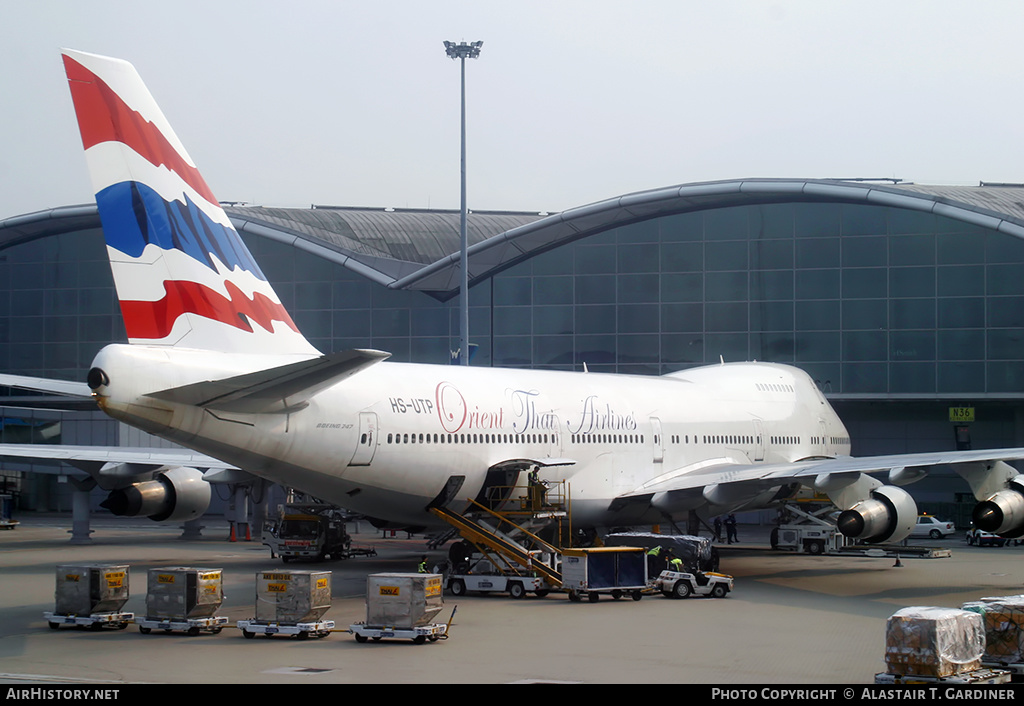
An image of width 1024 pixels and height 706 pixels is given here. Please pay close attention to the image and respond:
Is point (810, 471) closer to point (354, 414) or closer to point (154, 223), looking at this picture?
point (354, 414)

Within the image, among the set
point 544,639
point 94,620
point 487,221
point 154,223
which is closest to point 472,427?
point 544,639

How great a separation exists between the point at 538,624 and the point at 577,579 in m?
3.60

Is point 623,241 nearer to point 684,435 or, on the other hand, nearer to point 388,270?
point 388,270

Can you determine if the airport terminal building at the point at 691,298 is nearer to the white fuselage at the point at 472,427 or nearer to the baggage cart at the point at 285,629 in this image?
the white fuselage at the point at 472,427

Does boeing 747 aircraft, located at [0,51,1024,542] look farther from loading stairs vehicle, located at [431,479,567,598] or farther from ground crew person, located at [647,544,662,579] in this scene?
ground crew person, located at [647,544,662,579]

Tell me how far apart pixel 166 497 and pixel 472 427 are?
805 cm

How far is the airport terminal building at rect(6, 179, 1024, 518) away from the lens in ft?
141

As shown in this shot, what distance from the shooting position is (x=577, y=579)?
73.3ft

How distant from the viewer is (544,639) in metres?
17.1

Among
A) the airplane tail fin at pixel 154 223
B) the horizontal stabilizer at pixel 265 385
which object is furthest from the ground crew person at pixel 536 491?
the airplane tail fin at pixel 154 223

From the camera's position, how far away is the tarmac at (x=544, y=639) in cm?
1406

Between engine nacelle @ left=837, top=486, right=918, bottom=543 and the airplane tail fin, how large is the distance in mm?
13219

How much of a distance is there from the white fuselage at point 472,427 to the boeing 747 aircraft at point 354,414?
43 mm
